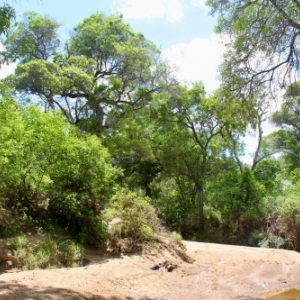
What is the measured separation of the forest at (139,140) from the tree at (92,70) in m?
0.07

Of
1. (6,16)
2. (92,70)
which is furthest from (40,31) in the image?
(6,16)

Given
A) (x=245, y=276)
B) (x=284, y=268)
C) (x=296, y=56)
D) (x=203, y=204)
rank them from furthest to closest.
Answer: (x=203, y=204) → (x=284, y=268) → (x=245, y=276) → (x=296, y=56)

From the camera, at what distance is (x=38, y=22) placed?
25000mm

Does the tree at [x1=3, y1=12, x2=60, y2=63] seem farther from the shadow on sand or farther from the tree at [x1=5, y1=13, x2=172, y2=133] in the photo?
the shadow on sand

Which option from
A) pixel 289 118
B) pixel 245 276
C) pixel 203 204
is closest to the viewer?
pixel 245 276

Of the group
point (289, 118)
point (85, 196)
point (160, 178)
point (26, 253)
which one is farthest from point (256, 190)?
point (26, 253)

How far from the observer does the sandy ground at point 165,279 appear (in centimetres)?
777

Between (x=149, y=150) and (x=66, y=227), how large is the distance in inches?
504

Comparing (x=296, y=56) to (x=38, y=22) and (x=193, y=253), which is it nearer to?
(x=193, y=253)

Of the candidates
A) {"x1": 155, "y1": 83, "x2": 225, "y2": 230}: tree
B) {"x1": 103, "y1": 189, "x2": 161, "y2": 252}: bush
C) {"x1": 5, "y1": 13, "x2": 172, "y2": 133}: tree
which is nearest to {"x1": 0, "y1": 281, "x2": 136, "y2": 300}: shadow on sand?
{"x1": 103, "y1": 189, "x2": 161, "y2": 252}: bush

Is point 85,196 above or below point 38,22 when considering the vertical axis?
below

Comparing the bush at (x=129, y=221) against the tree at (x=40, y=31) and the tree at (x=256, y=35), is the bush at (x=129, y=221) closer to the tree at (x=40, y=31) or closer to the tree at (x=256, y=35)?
the tree at (x=256, y=35)

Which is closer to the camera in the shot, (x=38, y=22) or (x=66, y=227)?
(x=66, y=227)

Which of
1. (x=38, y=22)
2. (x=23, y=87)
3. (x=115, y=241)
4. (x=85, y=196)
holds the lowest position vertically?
(x=115, y=241)
